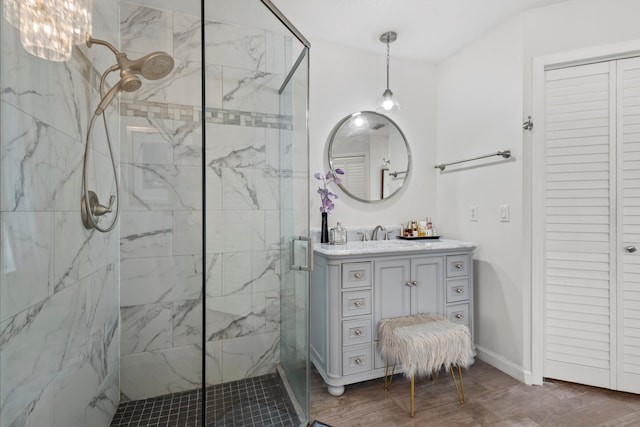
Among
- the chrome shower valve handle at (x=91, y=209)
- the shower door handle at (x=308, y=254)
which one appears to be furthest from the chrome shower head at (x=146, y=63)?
the shower door handle at (x=308, y=254)

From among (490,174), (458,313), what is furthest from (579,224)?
(458,313)

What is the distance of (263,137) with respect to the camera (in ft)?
4.61

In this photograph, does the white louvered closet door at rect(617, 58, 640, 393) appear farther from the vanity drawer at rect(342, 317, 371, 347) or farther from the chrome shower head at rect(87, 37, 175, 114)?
the chrome shower head at rect(87, 37, 175, 114)

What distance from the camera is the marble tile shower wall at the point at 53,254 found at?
2.57 feet

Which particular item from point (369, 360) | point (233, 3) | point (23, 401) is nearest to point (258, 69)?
point (233, 3)

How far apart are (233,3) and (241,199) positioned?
0.80m

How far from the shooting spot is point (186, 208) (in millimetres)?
1277

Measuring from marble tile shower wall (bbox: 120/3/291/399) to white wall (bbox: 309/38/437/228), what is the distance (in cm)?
103

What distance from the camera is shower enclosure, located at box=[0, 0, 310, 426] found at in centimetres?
105

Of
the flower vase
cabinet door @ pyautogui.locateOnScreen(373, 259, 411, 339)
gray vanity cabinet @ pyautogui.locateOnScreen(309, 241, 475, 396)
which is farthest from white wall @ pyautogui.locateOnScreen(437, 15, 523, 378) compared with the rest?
the flower vase

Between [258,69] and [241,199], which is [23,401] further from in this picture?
[258,69]

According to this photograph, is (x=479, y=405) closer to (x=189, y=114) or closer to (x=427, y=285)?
(x=427, y=285)

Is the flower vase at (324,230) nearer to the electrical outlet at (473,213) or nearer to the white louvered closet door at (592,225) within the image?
the electrical outlet at (473,213)

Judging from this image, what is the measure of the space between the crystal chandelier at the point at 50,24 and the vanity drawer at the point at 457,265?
221 centimetres
